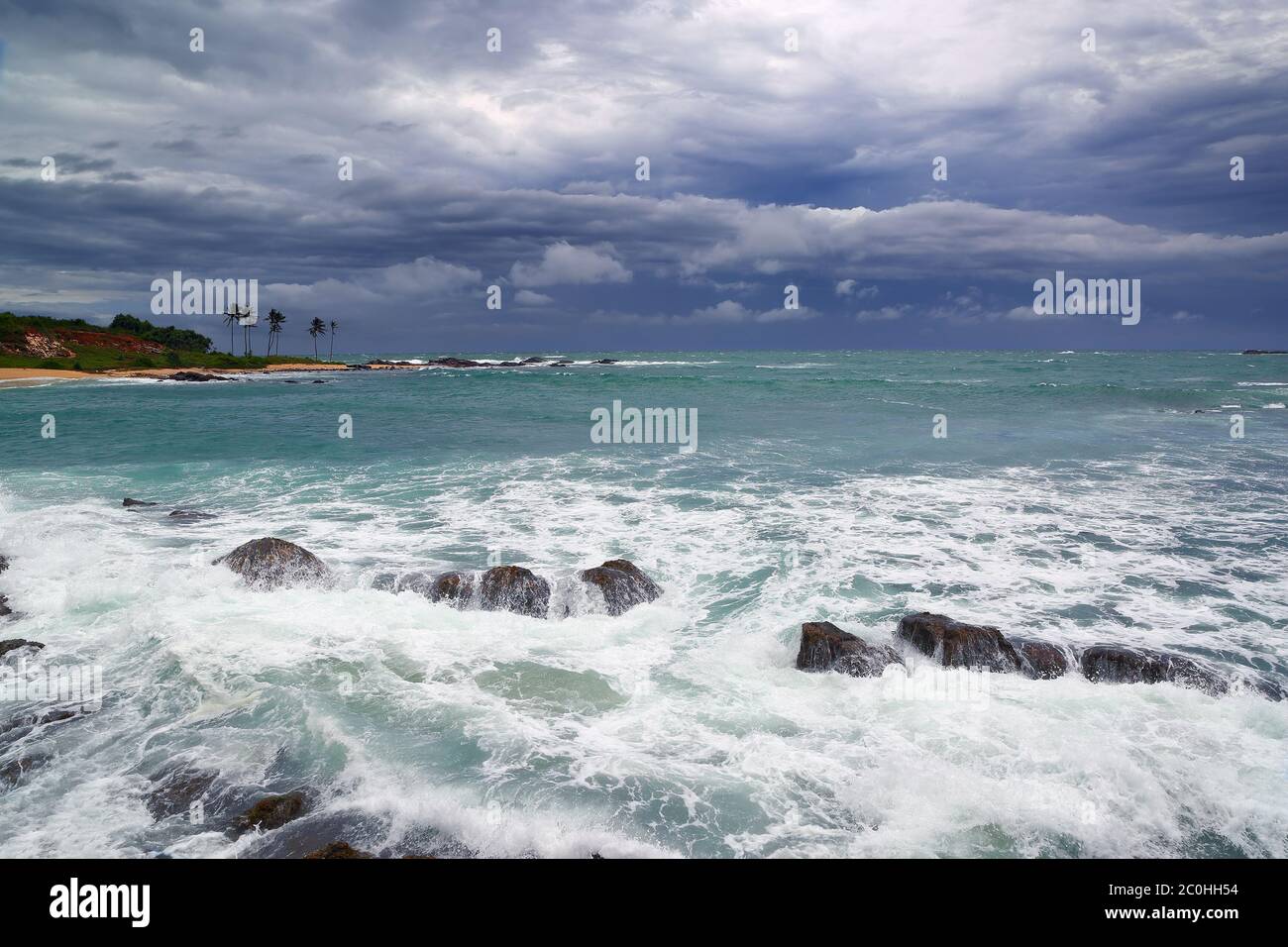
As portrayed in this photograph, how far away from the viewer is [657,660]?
1098 centimetres

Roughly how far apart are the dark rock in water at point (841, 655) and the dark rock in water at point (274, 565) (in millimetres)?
9153

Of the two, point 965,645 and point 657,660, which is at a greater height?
point 965,645

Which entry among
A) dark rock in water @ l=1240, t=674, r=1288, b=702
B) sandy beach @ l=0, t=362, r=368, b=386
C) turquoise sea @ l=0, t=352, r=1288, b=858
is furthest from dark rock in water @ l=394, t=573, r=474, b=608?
sandy beach @ l=0, t=362, r=368, b=386

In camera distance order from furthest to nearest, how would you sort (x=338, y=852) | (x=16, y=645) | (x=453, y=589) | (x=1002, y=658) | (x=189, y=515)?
(x=189, y=515), (x=453, y=589), (x=16, y=645), (x=1002, y=658), (x=338, y=852)

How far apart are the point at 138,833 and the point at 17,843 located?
1.03m

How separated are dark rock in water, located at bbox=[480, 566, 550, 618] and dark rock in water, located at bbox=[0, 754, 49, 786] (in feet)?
20.4

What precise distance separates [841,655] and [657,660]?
2.73 m

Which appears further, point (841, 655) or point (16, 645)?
point (16, 645)

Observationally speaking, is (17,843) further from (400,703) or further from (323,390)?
(323,390)

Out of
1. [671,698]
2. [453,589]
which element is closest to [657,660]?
[671,698]

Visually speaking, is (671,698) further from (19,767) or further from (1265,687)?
(1265,687)

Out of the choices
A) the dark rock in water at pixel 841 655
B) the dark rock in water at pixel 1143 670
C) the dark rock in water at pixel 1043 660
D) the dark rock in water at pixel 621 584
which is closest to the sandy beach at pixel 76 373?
the dark rock in water at pixel 621 584
